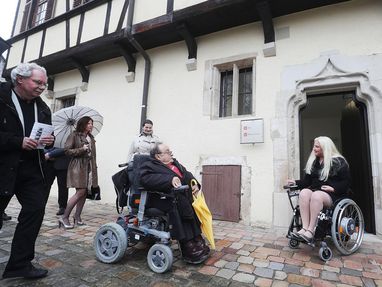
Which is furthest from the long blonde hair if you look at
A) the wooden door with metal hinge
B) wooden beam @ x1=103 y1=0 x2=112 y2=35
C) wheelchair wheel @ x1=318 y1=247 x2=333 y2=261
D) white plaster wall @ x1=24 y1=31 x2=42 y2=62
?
white plaster wall @ x1=24 y1=31 x2=42 y2=62

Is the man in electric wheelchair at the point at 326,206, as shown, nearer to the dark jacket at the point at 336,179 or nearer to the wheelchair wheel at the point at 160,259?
the dark jacket at the point at 336,179

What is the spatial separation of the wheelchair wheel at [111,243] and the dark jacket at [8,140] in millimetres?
934

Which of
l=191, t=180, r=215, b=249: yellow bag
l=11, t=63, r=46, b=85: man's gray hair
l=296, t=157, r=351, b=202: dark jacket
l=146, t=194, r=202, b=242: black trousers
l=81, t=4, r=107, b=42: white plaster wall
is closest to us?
l=11, t=63, r=46, b=85: man's gray hair

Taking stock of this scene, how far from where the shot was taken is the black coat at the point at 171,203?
2539mm

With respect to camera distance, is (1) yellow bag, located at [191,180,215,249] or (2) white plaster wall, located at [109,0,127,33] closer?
(1) yellow bag, located at [191,180,215,249]

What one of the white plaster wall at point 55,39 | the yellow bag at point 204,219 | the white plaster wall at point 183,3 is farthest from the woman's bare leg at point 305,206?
the white plaster wall at point 55,39

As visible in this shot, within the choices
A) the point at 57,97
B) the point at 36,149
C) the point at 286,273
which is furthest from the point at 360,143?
the point at 57,97

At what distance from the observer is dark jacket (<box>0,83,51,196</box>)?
208cm

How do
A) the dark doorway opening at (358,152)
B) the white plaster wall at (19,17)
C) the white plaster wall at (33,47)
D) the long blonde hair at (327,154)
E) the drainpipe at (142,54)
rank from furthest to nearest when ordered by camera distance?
the white plaster wall at (19,17) → the white plaster wall at (33,47) → the drainpipe at (142,54) → the dark doorway opening at (358,152) → the long blonde hair at (327,154)

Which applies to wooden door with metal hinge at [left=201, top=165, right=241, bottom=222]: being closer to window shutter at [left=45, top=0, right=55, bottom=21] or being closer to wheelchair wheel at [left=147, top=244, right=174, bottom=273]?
wheelchair wheel at [left=147, top=244, right=174, bottom=273]

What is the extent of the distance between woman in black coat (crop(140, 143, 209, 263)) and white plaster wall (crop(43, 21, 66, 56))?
5.70 metres

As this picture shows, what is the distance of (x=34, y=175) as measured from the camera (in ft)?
7.57

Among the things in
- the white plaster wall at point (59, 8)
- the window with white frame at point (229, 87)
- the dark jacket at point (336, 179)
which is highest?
the white plaster wall at point (59, 8)

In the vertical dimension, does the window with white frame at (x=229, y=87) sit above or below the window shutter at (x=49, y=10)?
below
